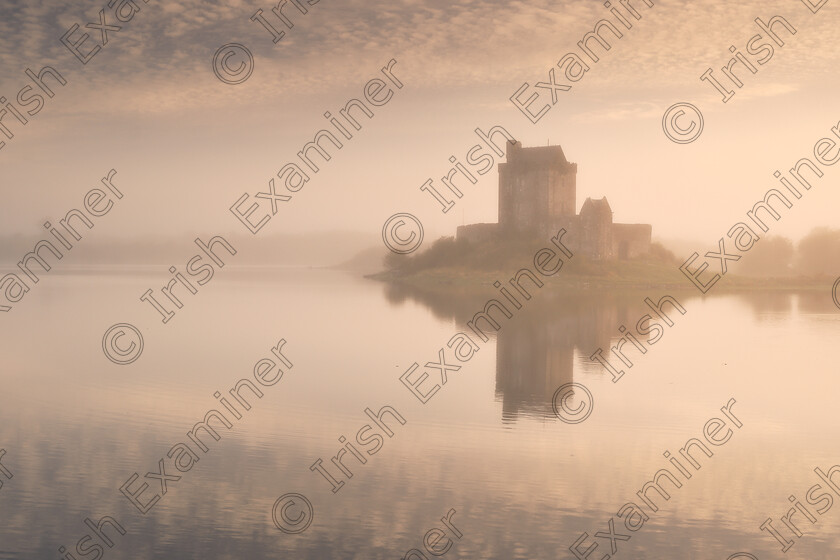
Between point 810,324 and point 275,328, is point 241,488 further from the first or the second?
point 810,324

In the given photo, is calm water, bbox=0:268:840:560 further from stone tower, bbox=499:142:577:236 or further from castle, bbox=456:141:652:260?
stone tower, bbox=499:142:577:236

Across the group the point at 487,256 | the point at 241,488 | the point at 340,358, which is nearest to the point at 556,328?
the point at 340,358

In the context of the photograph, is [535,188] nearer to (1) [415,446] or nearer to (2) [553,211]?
(2) [553,211]

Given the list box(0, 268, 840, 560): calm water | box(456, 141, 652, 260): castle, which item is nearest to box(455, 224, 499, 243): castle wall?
box(456, 141, 652, 260): castle

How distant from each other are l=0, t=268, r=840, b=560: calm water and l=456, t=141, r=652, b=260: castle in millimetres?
50113

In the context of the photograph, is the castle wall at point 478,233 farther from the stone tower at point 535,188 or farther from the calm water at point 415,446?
the calm water at point 415,446

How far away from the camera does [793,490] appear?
429 inches

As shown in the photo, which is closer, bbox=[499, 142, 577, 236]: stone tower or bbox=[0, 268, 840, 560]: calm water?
bbox=[0, 268, 840, 560]: calm water

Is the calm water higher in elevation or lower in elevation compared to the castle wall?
lower

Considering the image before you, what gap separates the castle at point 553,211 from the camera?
77.9m

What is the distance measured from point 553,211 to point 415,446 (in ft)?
233

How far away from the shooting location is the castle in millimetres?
77938

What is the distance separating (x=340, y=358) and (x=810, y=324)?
1010 inches

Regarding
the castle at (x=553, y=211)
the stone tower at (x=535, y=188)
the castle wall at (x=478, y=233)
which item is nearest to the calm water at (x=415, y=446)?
the castle at (x=553, y=211)
